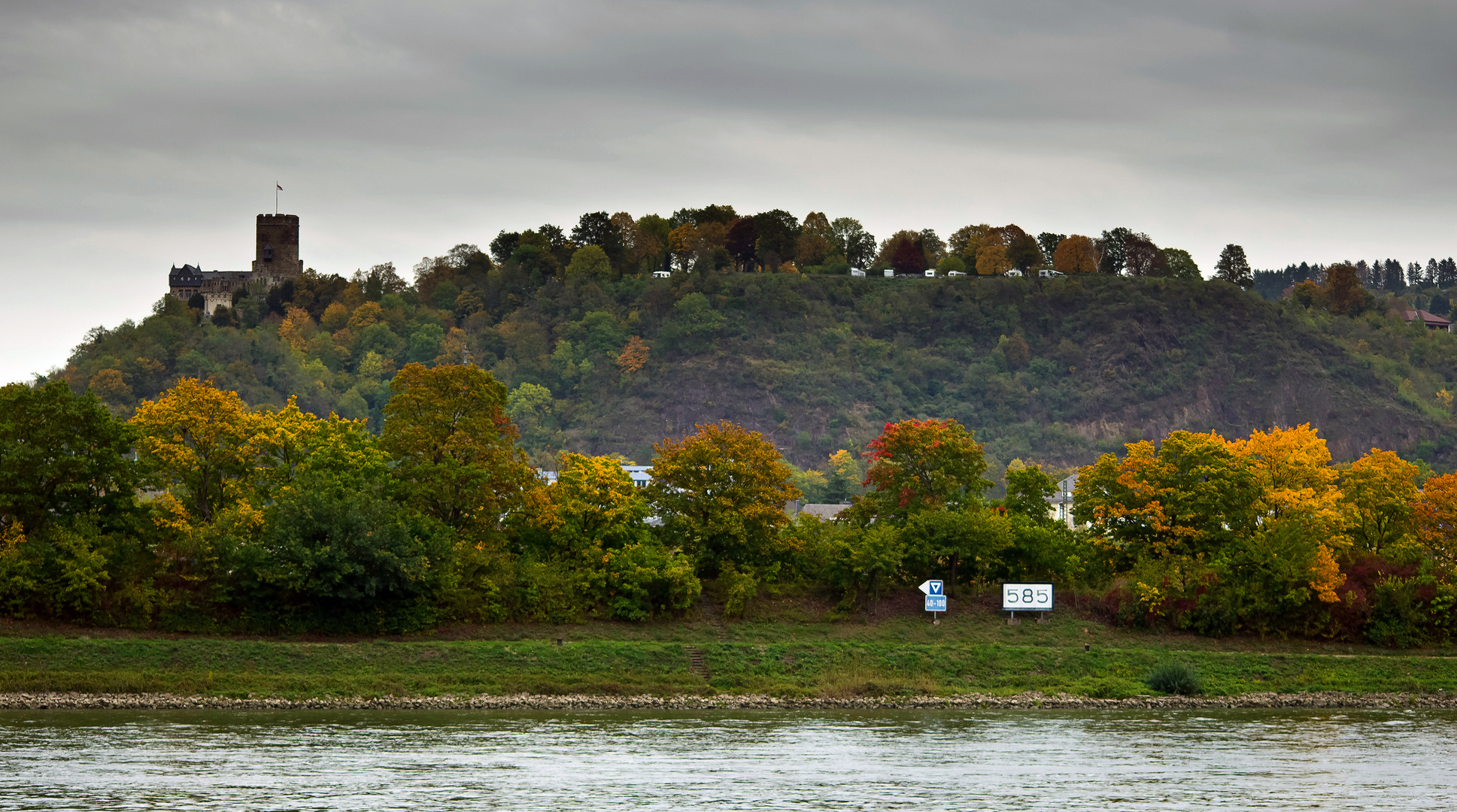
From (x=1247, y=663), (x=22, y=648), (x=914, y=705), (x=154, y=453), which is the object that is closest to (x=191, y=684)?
(x=22, y=648)

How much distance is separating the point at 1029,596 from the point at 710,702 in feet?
61.4

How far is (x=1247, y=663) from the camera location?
6712cm

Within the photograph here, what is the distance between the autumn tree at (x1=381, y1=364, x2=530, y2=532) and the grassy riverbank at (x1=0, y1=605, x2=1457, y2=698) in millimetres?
6334

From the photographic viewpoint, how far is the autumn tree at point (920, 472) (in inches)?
3039

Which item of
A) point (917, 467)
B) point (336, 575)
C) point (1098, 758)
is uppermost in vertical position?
point (917, 467)

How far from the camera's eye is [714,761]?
46.1 m

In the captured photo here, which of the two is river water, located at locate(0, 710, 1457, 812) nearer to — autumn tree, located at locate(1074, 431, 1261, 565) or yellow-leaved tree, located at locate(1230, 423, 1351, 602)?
yellow-leaved tree, located at locate(1230, 423, 1351, 602)

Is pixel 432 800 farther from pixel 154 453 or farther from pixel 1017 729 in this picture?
pixel 154 453

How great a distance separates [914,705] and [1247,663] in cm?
1552

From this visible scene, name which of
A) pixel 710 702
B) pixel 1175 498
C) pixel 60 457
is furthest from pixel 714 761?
pixel 1175 498

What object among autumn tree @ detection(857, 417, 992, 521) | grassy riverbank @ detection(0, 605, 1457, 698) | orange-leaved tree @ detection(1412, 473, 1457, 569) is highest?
autumn tree @ detection(857, 417, 992, 521)

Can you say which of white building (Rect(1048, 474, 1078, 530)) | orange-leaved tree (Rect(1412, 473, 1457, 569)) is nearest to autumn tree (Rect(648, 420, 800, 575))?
orange-leaved tree (Rect(1412, 473, 1457, 569))

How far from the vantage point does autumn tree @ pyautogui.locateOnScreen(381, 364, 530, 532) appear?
70000mm

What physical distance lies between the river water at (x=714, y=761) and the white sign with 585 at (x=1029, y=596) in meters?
13.7
